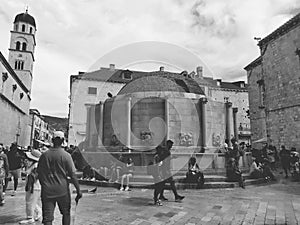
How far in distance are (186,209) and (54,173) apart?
3.82 metres

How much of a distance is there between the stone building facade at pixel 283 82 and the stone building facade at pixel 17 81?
33133 mm

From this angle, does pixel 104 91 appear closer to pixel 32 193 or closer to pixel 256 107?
pixel 256 107

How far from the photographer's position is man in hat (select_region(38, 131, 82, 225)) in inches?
152

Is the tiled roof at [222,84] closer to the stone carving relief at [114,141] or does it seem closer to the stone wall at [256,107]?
the stone wall at [256,107]

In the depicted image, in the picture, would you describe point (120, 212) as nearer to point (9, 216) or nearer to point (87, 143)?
point (9, 216)

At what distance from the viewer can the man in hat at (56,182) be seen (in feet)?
12.7

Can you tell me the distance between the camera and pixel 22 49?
189 feet

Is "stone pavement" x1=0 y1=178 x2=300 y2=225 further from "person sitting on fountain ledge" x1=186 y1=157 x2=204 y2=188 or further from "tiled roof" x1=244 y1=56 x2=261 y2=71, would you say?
"tiled roof" x1=244 y1=56 x2=261 y2=71

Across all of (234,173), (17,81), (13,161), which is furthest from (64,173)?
(17,81)

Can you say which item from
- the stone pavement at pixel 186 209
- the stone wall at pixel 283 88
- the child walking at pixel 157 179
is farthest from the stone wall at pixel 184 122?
the stone wall at pixel 283 88

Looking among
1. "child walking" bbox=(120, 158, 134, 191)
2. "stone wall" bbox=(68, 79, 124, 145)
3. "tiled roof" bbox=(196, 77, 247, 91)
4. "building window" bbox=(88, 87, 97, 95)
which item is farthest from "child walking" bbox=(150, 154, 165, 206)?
"tiled roof" bbox=(196, 77, 247, 91)

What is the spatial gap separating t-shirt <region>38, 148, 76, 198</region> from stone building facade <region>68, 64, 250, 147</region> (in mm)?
32987

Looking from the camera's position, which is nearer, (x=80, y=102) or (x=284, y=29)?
(x=284, y=29)

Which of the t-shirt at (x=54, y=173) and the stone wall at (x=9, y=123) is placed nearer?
the t-shirt at (x=54, y=173)
